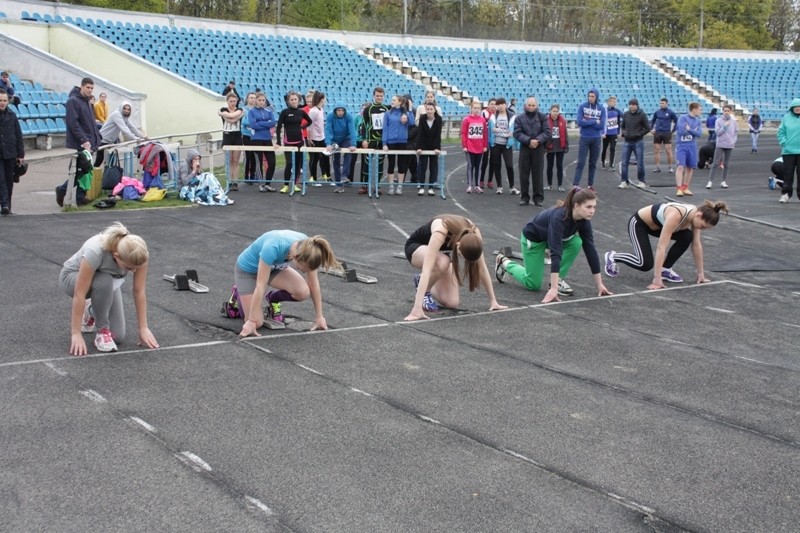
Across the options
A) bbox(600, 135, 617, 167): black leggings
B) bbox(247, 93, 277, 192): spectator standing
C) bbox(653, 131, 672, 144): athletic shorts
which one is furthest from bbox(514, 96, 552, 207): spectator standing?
bbox(600, 135, 617, 167): black leggings

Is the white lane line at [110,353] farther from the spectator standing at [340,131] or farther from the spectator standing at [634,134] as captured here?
the spectator standing at [634,134]

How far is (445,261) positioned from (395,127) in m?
10.6

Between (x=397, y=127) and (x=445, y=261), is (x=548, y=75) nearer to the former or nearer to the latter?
(x=397, y=127)

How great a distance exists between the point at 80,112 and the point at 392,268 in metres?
7.77

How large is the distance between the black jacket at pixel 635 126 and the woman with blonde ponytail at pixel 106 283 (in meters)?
16.5

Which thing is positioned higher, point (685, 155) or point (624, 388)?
point (685, 155)

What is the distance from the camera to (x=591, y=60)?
164 ft

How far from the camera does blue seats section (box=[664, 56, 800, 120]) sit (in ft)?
161

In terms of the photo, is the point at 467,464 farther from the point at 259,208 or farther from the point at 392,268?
the point at 259,208

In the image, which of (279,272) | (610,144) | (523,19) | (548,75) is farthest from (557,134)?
(523,19)

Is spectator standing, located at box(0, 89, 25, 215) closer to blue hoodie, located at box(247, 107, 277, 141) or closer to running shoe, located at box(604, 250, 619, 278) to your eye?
blue hoodie, located at box(247, 107, 277, 141)

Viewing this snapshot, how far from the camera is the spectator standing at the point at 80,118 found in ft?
52.4

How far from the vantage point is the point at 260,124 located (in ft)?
62.9

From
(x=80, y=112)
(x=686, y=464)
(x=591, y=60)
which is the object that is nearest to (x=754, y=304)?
(x=686, y=464)
